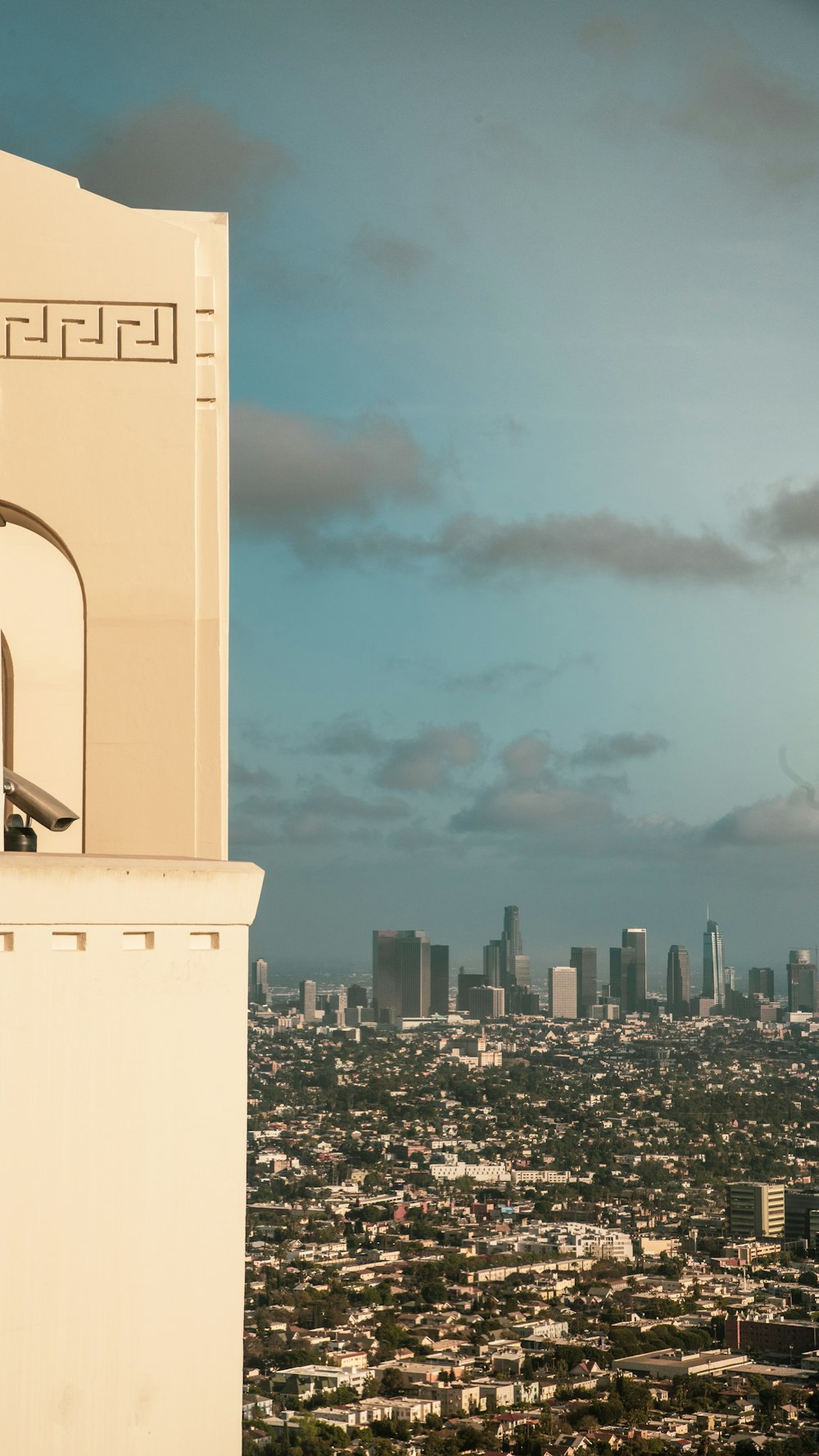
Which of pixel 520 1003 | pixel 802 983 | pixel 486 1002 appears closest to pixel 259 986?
pixel 486 1002

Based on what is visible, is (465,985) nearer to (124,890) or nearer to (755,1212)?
(755,1212)

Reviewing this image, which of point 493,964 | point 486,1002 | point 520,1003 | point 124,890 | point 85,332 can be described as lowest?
point 520,1003

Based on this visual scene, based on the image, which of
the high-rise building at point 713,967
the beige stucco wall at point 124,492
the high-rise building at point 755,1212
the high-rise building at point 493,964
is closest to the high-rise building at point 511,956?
the high-rise building at point 493,964

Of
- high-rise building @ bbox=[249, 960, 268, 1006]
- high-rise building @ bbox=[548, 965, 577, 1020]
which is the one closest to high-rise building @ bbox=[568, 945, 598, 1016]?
high-rise building @ bbox=[548, 965, 577, 1020]

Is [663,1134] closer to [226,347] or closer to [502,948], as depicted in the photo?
[502,948]

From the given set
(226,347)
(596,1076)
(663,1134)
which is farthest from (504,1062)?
(226,347)

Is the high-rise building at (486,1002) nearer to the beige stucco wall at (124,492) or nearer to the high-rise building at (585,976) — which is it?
the high-rise building at (585,976)
